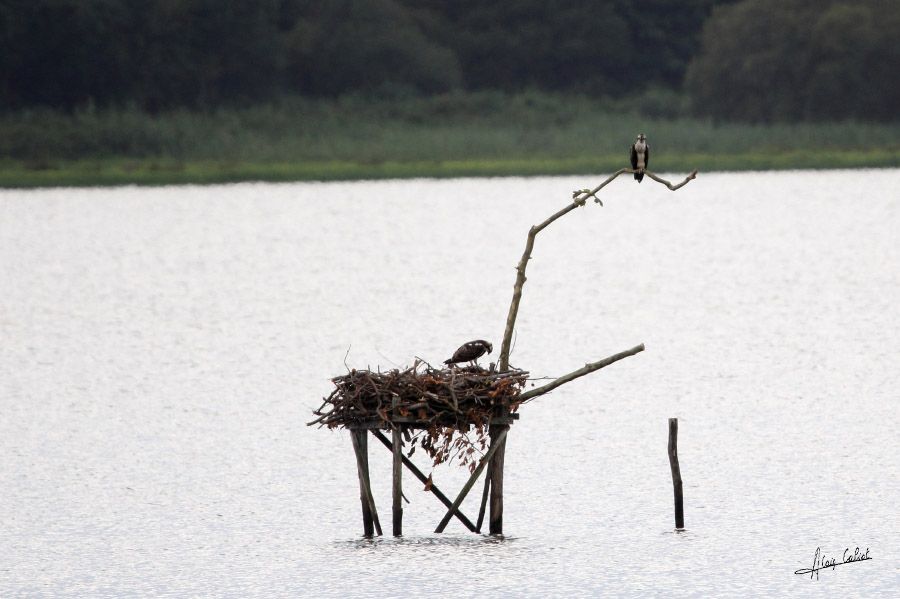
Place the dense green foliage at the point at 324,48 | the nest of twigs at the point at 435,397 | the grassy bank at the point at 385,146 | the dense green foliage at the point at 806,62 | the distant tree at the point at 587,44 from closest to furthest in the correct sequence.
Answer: the nest of twigs at the point at 435,397 → the grassy bank at the point at 385,146 → the dense green foliage at the point at 806,62 → the dense green foliage at the point at 324,48 → the distant tree at the point at 587,44

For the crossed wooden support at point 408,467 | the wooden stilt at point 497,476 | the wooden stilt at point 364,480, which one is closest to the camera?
the crossed wooden support at point 408,467

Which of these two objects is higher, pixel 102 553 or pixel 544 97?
pixel 544 97

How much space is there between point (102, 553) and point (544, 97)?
6506cm

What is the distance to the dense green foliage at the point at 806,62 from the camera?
73812mm

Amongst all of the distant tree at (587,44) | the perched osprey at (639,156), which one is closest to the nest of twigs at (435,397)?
the perched osprey at (639,156)

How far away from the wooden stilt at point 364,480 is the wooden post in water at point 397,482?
0.77ft

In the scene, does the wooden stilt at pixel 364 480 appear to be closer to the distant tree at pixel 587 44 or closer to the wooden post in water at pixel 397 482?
the wooden post in water at pixel 397 482

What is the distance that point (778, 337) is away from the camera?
33656 millimetres

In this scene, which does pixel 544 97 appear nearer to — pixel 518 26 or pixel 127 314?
pixel 518 26

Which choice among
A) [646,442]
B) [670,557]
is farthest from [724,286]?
[670,557]

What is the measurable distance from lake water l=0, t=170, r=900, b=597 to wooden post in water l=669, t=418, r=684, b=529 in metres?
0.22
